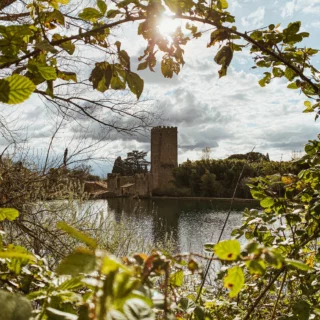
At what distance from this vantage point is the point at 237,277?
1.62 ft

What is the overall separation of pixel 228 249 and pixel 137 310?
0.12m

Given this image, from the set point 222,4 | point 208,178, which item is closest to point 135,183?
point 208,178

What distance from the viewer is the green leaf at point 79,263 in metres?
0.30

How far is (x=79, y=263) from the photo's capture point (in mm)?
306

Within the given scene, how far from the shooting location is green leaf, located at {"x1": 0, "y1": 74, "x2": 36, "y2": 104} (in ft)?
1.63

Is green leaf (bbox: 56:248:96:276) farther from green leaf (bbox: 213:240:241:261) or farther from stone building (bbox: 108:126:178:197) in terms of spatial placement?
stone building (bbox: 108:126:178:197)

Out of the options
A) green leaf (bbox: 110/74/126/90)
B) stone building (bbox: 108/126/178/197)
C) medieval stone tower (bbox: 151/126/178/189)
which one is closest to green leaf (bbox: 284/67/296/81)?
green leaf (bbox: 110/74/126/90)

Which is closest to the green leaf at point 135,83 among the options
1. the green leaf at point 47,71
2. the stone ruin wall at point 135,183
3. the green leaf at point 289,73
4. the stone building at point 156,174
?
the green leaf at point 47,71

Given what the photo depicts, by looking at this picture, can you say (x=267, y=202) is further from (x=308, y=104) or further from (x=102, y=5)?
(x=102, y=5)

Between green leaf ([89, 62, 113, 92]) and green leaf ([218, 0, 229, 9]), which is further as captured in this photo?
green leaf ([218, 0, 229, 9])

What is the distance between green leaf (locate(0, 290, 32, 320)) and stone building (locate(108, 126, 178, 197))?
34521mm

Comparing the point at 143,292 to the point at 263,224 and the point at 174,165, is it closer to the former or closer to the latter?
the point at 263,224

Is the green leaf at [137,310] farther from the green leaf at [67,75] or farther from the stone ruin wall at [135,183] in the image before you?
the stone ruin wall at [135,183]

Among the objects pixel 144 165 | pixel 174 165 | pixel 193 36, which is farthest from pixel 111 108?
pixel 144 165
